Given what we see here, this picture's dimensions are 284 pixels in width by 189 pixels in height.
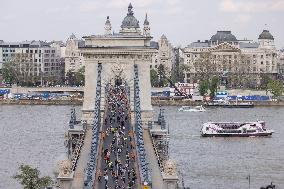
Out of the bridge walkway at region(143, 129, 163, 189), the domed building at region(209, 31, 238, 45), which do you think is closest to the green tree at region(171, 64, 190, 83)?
the domed building at region(209, 31, 238, 45)

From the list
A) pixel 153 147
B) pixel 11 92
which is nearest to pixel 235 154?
pixel 153 147

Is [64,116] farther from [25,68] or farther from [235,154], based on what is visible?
[25,68]

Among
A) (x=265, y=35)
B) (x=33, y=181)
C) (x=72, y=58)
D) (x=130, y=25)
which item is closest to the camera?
(x=33, y=181)

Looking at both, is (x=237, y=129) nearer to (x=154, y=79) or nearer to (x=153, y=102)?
(x=153, y=102)

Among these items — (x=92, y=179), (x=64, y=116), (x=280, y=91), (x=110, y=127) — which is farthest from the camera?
(x=280, y=91)

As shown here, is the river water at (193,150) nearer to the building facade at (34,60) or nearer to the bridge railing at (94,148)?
the bridge railing at (94,148)

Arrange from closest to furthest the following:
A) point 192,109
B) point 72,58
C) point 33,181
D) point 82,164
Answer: point 33,181, point 82,164, point 192,109, point 72,58

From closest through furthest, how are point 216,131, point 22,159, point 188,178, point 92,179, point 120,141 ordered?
point 92,179 → point 120,141 → point 188,178 → point 22,159 → point 216,131

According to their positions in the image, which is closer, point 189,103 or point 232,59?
point 189,103

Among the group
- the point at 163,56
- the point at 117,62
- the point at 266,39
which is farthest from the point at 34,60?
the point at 117,62
